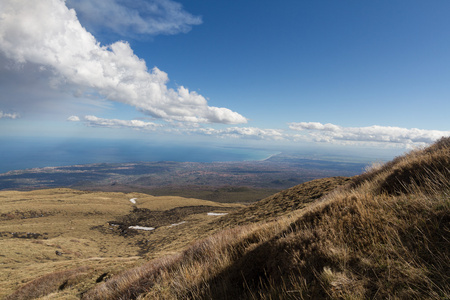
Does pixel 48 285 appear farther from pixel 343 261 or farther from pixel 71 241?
pixel 71 241

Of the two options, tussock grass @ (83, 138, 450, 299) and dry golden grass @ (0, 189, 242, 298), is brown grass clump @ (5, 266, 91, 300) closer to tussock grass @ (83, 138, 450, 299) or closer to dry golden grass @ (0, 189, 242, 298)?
dry golden grass @ (0, 189, 242, 298)

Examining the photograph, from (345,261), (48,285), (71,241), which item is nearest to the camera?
(345,261)

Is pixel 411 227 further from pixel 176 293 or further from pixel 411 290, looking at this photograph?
pixel 176 293

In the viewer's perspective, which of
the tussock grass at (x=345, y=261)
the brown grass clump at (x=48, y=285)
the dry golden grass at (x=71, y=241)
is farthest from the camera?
the dry golden grass at (x=71, y=241)

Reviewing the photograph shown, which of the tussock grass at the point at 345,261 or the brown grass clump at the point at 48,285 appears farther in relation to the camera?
the brown grass clump at the point at 48,285

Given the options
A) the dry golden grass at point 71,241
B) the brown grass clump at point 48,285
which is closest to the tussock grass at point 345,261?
the brown grass clump at point 48,285

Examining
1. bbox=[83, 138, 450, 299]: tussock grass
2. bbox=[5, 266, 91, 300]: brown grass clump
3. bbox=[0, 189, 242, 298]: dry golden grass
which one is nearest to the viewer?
bbox=[83, 138, 450, 299]: tussock grass

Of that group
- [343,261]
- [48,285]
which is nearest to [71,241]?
[48,285]

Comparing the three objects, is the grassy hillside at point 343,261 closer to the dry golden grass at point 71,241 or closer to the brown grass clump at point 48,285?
the brown grass clump at point 48,285

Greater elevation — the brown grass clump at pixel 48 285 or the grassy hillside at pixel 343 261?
the grassy hillside at pixel 343 261

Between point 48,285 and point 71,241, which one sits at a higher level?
point 48,285

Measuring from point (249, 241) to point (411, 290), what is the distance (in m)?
3.59

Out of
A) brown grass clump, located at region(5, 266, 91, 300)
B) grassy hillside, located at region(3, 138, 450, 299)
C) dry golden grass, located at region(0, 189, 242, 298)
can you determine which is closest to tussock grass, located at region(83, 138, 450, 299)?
grassy hillside, located at region(3, 138, 450, 299)

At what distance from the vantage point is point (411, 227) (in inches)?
124
